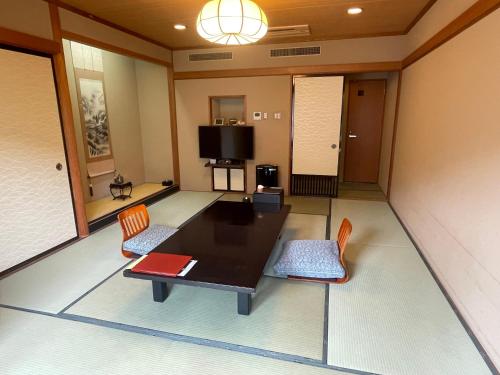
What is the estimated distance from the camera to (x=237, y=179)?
5691mm

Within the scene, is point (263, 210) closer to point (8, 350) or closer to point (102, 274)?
point (102, 274)

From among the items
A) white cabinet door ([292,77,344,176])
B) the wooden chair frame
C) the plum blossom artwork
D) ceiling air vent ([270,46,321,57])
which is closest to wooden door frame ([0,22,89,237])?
the wooden chair frame

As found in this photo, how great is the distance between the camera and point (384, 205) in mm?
4844

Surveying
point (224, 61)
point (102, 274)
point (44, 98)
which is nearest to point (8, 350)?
point (102, 274)

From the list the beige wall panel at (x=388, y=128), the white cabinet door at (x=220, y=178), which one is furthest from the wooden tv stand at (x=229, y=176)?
the beige wall panel at (x=388, y=128)

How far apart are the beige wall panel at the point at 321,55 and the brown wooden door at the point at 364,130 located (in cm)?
149

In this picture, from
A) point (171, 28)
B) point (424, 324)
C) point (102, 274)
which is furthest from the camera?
point (171, 28)

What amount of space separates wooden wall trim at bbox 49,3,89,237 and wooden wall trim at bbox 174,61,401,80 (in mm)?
2489

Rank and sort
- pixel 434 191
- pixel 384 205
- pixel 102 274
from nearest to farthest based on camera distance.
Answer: pixel 102 274, pixel 434 191, pixel 384 205

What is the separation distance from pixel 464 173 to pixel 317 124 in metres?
3.01

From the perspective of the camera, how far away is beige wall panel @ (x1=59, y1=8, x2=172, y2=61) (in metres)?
3.29

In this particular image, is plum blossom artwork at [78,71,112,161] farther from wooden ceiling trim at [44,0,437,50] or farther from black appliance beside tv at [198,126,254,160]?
black appliance beside tv at [198,126,254,160]

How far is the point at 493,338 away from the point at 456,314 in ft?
1.30

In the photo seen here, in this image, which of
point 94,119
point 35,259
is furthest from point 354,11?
point 35,259
